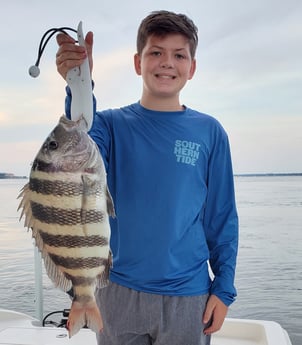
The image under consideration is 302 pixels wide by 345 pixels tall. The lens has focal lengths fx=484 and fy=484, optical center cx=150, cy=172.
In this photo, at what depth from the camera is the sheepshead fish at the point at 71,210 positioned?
1445 mm

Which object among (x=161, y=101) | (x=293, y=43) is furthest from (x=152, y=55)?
(x=293, y=43)

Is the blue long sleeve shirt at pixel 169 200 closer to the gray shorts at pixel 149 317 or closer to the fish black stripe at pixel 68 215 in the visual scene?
the gray shorts at pixel 149 317

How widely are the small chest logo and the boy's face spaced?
0.24 meters

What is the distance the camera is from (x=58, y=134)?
4.91 ft

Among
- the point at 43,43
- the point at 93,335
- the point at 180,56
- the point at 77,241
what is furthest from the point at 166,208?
the point at 93,335

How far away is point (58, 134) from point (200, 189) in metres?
0.75

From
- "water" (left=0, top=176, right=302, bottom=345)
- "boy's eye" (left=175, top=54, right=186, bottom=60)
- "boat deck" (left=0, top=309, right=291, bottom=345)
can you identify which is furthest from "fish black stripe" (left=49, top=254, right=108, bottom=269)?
"water" (left=0, top=176, right=302, bottom=345)

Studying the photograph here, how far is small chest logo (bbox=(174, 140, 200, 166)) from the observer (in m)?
2.00

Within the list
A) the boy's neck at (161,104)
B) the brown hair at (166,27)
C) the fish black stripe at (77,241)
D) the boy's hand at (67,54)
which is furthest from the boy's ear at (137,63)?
the fish black stripe at (77,241)

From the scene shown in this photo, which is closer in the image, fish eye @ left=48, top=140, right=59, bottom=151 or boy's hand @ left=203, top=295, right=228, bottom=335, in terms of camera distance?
fish eye @ left=48, top=140, right=59, bottom=151

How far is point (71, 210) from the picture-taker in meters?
1.44

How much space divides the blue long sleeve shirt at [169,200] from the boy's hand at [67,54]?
0.61 ft

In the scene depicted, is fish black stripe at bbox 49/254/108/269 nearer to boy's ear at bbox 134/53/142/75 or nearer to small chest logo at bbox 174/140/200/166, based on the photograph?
small chest logo at bbox 174/140/200/166

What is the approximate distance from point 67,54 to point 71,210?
0.53m
